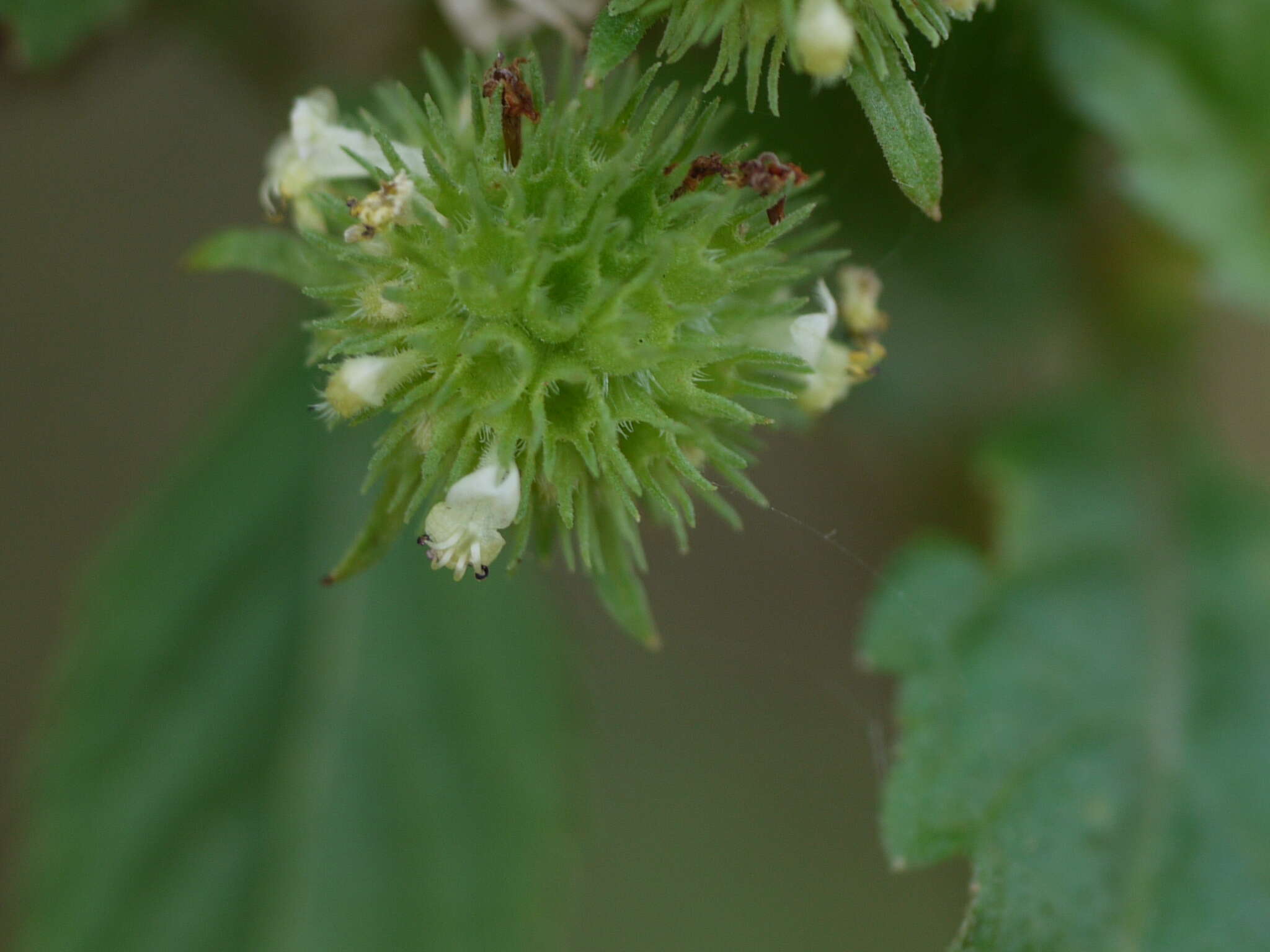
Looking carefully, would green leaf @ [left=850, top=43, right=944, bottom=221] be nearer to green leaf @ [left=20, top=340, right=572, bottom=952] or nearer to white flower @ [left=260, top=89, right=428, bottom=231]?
white flower @ [left=260, top=89, right=428, bottom=231]

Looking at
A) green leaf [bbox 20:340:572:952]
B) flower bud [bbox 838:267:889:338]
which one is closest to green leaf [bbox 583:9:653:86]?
flower bud [bbox 838:267:889:338]

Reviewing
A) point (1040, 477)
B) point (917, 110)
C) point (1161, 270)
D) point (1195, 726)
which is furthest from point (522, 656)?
point (917, 110)

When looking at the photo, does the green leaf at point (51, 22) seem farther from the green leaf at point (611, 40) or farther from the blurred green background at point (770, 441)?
the green leaf at point (611, 40)

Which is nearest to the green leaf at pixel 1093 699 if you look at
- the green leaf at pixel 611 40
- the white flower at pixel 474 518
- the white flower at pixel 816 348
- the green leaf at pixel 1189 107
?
the green leaf at pixel 1189 107

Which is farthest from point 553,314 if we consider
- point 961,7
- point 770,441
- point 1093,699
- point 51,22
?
point 770,441

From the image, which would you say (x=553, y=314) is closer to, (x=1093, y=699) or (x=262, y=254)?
(x=262, y=254)

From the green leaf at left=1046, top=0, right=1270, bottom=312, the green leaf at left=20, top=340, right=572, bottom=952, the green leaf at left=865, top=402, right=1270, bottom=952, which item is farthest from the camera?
the green leaf at left=20, top=340, right=572, bottom=952

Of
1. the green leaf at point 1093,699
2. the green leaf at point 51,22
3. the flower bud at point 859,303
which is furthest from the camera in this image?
the green leaf at point 1093,699
